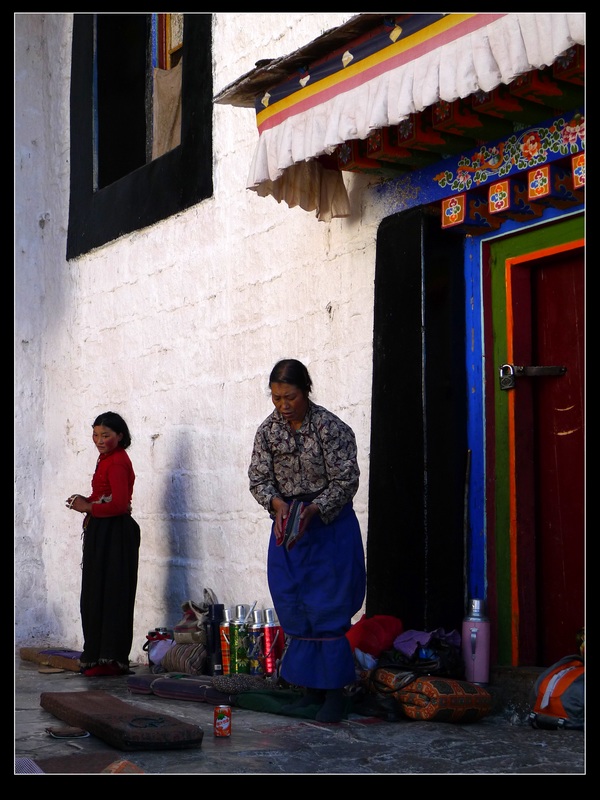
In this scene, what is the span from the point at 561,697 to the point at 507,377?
1474mm

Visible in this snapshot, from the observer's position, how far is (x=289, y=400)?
16.4 feet

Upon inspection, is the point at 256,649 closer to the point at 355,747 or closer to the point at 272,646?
the point at 272,646

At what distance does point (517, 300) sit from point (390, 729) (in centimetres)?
200

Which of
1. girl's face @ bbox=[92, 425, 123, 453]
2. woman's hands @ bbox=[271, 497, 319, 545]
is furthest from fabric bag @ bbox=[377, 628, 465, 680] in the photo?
girl's face @ bbox=[92, 425, 123, 453]

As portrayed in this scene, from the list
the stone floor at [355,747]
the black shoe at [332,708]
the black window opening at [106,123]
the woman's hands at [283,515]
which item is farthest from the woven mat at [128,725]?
the black window opening at [106,123]

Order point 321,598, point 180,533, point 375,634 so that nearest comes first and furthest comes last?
point 321,598 < point 375,634 < point 180,533

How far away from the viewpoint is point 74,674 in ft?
23.1

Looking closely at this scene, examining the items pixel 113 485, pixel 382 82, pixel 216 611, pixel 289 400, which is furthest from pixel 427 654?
pixel 113 485

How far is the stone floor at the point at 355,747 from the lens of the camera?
3896mm

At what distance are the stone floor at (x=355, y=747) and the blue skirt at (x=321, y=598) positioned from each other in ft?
0.72

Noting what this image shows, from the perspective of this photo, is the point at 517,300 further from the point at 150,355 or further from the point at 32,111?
the point at 32,111

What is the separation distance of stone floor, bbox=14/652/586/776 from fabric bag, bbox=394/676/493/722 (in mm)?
45

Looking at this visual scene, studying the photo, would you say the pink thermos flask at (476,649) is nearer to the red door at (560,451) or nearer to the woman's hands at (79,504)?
the red door at (560,451)

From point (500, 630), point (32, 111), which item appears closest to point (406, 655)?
point (500, 630)
